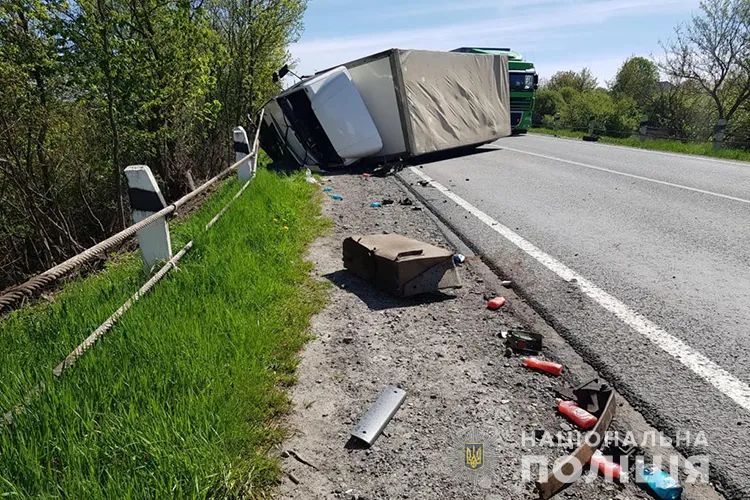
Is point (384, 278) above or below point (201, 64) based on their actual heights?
below

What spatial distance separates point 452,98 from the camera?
11531 millimetres

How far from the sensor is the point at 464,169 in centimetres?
1029

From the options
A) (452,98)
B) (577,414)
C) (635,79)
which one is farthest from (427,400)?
(635,79)

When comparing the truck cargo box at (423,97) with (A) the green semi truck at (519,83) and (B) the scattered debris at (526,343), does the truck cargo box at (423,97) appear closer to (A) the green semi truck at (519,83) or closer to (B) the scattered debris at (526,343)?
(A) the green semi truck at (519,83)

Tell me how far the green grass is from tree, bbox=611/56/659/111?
4340cm

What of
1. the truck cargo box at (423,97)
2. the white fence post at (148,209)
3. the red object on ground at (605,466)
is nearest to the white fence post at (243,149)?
the truck cargo box at (423,97)

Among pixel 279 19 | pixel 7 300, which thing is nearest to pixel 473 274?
pixel 7 300

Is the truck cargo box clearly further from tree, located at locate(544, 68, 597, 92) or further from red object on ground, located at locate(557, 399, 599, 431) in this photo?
tree, located at locate(544, 68, 597, 92)

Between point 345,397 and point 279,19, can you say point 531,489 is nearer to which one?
point 345,397

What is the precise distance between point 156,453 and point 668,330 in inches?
118

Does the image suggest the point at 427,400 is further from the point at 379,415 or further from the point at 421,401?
the point at 379,415

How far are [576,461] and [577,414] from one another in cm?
34

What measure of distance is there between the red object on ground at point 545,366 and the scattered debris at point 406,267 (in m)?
1.09

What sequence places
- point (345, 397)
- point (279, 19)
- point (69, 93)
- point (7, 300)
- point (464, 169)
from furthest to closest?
point (279, 19) → point (464, 169) → point (69, 93) → point (345, 397) → point (7, 300)
